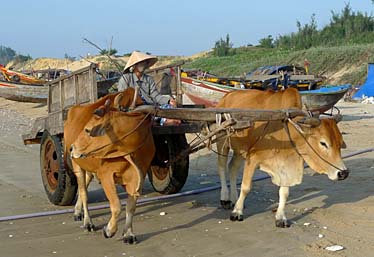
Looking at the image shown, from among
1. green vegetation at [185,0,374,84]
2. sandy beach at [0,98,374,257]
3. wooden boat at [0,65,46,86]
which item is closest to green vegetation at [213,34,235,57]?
green vegetation at [185,0,374,84]

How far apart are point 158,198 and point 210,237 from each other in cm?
185

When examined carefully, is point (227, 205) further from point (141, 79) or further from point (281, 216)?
point (141, 79)

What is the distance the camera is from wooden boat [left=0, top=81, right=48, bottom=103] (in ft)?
95.6

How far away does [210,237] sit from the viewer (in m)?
6.50

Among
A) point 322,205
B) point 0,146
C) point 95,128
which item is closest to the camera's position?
point 95,128

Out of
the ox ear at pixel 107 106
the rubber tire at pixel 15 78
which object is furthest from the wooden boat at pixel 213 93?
the rubber tire at pixel 15 78

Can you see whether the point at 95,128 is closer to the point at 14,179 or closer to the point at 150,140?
the point at 150,140

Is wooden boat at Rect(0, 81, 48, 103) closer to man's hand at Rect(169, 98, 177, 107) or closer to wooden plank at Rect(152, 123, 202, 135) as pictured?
man's hand at Rect(169, 98, 177, 107)

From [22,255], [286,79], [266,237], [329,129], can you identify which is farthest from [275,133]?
[286,79]

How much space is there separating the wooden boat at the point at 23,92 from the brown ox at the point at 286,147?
22925 mm

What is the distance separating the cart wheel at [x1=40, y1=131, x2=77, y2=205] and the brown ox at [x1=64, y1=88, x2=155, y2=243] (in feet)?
4.23

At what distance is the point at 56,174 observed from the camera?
826 centimetres

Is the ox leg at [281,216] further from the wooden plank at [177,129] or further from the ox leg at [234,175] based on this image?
the wooden plank at [177,129]

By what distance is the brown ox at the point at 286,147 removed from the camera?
6.68 m
